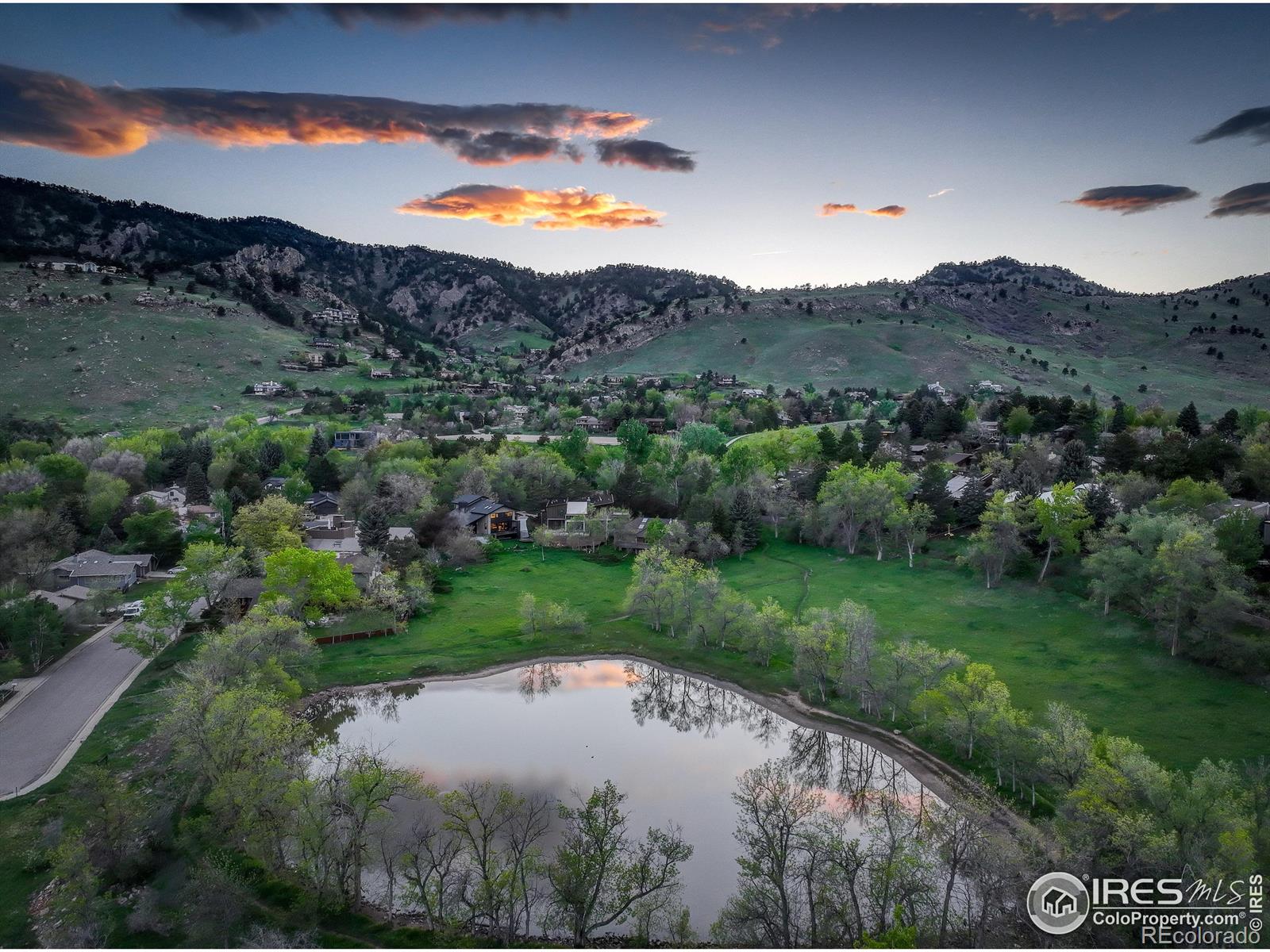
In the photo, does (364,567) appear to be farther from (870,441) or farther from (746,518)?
(870,441)

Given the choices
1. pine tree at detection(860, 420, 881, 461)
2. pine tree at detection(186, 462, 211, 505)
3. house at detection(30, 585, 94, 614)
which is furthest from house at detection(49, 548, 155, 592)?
pine tree at detection(860, 420, 881, 461)

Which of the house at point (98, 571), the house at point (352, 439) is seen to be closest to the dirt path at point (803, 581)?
the house at point (98, 571)

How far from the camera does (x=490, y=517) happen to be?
64.2 m

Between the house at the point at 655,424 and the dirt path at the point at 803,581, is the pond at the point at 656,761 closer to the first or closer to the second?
the dirt path at the point at 803,581

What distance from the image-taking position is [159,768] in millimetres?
27578

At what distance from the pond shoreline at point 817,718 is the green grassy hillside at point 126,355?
257ft

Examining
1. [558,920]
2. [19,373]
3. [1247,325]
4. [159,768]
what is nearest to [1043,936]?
[558,920]

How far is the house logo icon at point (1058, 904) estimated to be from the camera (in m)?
18.8

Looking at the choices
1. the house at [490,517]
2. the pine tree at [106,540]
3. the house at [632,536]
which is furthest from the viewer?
the house at [490,517]

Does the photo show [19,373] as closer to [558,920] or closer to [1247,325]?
[558,920]

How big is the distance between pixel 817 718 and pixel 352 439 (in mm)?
75575

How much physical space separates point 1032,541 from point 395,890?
154 feet

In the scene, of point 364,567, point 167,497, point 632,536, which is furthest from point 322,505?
point 632,536

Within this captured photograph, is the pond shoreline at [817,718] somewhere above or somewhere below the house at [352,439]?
below
